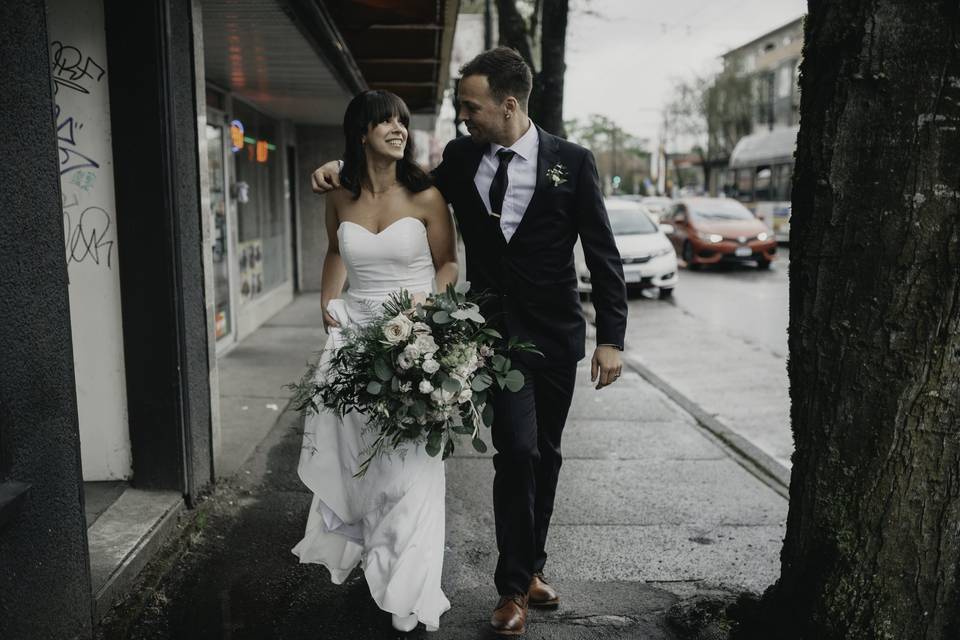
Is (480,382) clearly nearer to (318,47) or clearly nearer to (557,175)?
(557,175)

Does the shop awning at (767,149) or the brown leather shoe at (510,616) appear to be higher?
the shop awning at (767,149)

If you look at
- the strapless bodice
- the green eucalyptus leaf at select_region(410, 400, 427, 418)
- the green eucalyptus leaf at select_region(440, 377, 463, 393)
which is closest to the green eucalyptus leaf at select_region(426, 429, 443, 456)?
the green eucalyptus leaf at select_region(410, 400, 427, 418)

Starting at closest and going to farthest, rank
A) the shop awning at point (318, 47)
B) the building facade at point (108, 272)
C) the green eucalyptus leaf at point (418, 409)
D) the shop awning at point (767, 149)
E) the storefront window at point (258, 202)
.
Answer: the building facade at point (108, 272) → the green eucalyptus leaf at point (418, 409) → the shop awning at point (318, 47) → the storefront window at point (258, 202) → the shop awning at point (767, 149)

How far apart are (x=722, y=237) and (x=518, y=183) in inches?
679

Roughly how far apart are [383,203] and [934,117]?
1983mm

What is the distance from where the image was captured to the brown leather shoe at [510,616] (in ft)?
11.0

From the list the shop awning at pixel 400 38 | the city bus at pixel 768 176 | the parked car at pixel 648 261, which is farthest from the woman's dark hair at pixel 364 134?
the city bus at pixel 768 176

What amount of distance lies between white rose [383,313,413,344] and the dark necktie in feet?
1.92

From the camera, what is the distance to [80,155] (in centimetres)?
427

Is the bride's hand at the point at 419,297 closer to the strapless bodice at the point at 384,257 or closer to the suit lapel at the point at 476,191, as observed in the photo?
the strapless bodice at the point at 384,257

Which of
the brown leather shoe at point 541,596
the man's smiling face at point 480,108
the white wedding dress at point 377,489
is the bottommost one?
the brown leather shoe at point 541,596

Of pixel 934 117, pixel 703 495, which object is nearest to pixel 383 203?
pixel 934 117

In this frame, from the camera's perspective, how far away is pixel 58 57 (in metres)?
4.17

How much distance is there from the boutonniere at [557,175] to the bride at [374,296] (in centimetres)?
50
